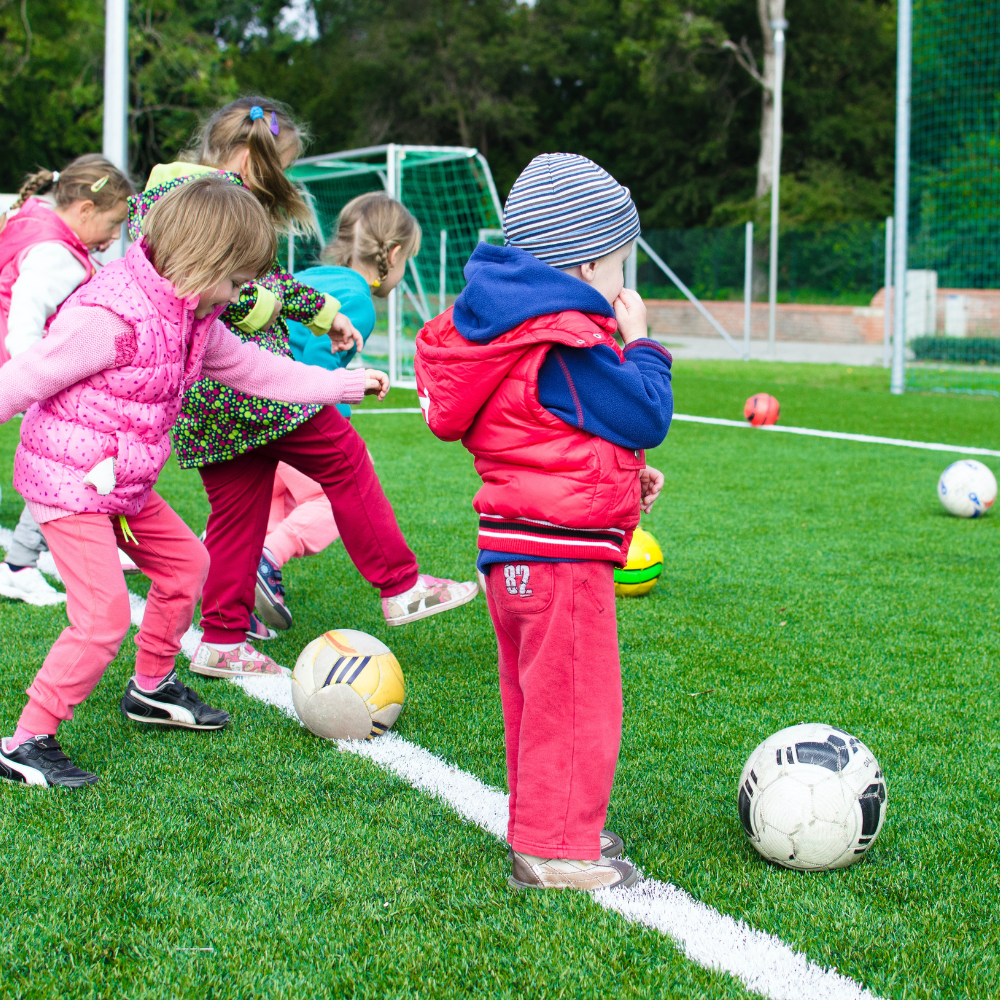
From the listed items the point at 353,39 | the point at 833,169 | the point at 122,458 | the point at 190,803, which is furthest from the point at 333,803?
the point at 353,39

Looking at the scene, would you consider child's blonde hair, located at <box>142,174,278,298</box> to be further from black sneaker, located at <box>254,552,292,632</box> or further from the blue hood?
black sneaker, located at <box>254,552,292,632</box>

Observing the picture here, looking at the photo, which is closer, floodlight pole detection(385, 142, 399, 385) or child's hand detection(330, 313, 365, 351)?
child's hand detection(330, 313, 365, 351)

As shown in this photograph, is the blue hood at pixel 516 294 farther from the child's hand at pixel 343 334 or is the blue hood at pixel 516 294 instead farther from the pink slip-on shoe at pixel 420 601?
the pink slip-on shoe at pixel 420 601

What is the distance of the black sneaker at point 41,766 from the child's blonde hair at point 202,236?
50.3 inches

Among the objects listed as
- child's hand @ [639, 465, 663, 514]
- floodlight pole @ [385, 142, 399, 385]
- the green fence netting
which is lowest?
the green fence netting

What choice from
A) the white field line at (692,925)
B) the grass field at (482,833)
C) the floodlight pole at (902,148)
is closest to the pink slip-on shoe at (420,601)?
the grass field at (482,833)

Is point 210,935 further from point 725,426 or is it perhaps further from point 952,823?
point 725,426

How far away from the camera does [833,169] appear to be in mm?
35781

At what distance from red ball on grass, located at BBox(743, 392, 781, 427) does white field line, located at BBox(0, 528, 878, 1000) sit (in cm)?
881

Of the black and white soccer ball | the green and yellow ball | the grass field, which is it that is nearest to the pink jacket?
the grass field

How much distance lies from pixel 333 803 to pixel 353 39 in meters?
49.5

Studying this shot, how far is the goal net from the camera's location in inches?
683

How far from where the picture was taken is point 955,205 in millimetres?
18859

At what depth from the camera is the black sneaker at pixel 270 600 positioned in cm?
446
